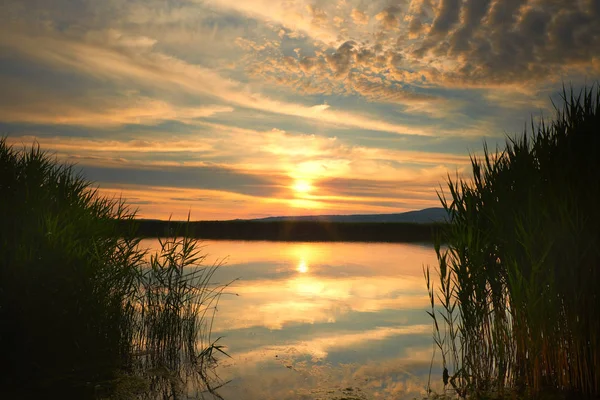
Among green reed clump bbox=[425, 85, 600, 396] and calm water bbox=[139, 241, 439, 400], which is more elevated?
green reed clump bbox=[425, 85, 600, 396]

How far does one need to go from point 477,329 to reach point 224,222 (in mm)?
50133

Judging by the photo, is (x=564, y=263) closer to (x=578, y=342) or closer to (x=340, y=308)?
(x=578, y=342)

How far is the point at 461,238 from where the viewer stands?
30.4 ft

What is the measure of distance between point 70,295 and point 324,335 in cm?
600

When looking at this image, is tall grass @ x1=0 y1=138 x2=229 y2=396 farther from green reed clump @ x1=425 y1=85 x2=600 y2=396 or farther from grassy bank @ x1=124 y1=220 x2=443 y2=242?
grassy bank @ x1=124 y1=220 x2=443 y2=242

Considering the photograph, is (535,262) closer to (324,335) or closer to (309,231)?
(324,335)

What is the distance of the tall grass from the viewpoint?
9016mm

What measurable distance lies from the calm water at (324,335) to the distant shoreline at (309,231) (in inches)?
1293

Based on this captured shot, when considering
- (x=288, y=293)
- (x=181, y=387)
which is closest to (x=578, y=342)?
(x=181, y=387)

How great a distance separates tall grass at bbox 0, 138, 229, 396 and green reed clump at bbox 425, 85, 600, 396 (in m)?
5.01

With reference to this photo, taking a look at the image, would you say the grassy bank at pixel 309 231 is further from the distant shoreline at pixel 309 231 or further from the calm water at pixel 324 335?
the calm water at pixel 324 335

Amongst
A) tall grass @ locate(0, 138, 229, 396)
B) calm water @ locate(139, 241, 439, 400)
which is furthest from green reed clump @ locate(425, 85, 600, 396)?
tall grass @ locate(0, 138, 229, 396)

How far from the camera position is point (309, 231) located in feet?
209

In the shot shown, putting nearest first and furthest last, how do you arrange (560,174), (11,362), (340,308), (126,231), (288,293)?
(560,174), (11,362), (126,231), (340,308), (288,293)
